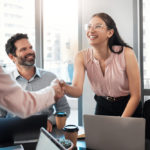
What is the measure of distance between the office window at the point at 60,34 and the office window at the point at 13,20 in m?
0.26

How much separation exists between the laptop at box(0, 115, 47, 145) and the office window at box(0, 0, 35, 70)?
2.40m

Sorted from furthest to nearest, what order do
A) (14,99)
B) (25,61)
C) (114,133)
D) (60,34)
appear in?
1. (60,34)
2. (25,61)
3. (114,133)
4. (14,99)

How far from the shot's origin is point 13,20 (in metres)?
3.60

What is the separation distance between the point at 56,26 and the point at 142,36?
167 cm

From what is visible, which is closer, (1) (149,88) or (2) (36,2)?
(1) (149,88)

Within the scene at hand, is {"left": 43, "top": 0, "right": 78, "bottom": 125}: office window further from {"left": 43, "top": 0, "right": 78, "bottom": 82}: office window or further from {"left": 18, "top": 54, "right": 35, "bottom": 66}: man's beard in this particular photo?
{"left": 18, "top": 54, "right": 35, "bottom": 66}: man's beard

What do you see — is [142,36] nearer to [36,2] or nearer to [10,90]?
[36,2]

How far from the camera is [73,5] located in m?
3.53

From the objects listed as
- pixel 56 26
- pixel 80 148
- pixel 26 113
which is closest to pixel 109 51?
pixel 80 148

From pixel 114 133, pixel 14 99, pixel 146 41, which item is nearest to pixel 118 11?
pixel 146 41

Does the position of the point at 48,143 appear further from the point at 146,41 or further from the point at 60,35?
the point at 60,35

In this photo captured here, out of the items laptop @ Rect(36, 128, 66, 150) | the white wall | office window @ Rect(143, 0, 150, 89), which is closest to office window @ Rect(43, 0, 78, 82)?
the white wall

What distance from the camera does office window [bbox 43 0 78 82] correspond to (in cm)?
363

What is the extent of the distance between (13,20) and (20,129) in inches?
109
